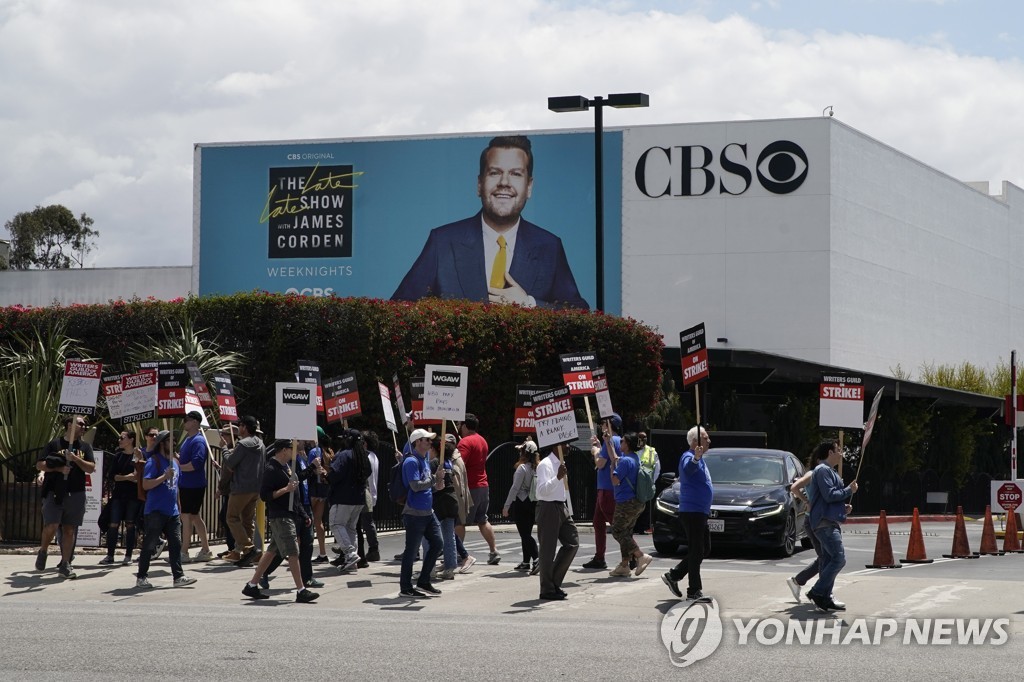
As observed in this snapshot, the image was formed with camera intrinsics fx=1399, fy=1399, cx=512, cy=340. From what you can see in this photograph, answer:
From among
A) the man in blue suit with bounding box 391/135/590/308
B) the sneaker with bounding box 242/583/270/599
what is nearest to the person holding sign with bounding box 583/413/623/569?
the sneaker with bounding box 242/583/270/599

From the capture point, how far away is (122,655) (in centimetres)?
1009

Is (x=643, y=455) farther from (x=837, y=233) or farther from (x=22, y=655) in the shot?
(x=837, y=233)

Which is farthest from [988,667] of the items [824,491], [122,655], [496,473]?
[496,473]

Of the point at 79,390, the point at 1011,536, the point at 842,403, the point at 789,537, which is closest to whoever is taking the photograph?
the point at 842,403

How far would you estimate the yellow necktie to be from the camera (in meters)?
51.0

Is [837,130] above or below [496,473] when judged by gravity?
above

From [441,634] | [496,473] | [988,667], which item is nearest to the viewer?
[988,667]

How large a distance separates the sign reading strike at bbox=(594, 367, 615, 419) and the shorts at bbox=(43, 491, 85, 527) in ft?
21.3

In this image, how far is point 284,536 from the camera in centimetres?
1362

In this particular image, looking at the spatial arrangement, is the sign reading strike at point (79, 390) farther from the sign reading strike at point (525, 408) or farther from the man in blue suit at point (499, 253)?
the man in blue suit at point (499, 253)

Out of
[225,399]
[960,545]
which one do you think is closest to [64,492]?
[225,399]

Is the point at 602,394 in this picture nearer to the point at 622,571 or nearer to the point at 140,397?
the point at 622,571

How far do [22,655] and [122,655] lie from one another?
702 millimetres

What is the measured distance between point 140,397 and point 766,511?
8177mm
